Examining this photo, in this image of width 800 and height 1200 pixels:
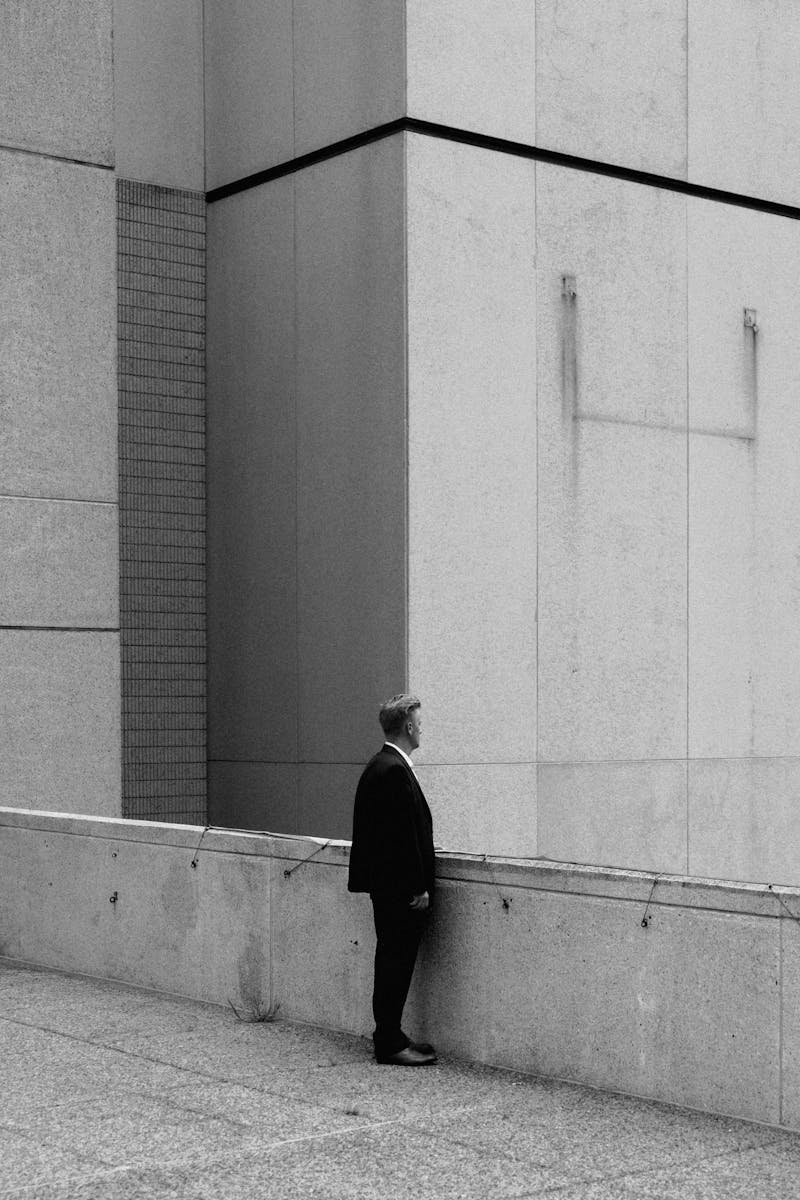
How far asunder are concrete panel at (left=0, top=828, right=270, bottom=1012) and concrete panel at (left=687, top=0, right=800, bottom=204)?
8.96 m

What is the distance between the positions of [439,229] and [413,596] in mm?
3128

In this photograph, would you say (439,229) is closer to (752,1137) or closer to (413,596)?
(413,596)

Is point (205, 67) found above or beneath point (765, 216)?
above

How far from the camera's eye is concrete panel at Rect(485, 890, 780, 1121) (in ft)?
23.7

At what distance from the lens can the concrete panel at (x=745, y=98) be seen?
16.1m

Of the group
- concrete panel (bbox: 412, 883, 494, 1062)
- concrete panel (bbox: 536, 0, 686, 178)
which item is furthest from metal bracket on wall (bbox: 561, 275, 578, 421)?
concrete panel (bbox: 412, 883, 494, 1062)

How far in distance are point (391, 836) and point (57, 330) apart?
7.36m

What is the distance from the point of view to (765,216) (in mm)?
16547

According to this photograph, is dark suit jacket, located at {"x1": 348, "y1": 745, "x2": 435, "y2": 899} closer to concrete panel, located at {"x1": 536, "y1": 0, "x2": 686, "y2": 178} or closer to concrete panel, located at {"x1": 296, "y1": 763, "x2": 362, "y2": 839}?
concrete panel, located at {"x1": 296, "y1": 763, "x2": 362, "y2": 839}

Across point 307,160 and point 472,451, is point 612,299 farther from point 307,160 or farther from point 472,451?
point 307,160

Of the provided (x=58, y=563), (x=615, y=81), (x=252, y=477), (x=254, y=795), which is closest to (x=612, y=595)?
(x=252, y=477)

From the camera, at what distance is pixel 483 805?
47.2 feet

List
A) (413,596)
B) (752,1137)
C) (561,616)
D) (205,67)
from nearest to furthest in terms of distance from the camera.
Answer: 1. (752,1137)
2. (413,596)
3. (561,616)
4. (205,67)

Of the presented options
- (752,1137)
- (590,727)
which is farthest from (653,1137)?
(590,727)
